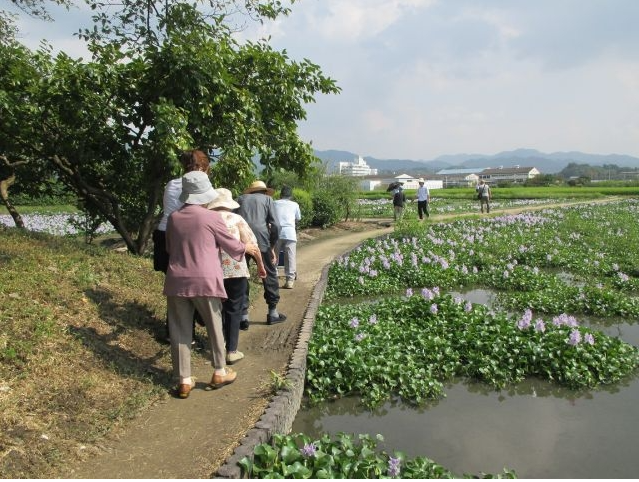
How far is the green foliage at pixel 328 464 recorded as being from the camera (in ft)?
10.8

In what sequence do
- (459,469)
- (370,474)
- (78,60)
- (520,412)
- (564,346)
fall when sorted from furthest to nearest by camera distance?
1. (78,60)
2. (564,346)
3. (520,412)
4. (459,469)
5. (370,474)

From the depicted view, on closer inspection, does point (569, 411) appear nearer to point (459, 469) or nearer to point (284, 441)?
point (459, 469)

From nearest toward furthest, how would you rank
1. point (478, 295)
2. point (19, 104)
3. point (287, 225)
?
1. point (19, 104)
2. point (287, 225)
3. point (478, 295)

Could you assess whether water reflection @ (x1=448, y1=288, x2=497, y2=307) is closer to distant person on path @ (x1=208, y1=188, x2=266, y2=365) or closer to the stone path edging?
the stone path edging

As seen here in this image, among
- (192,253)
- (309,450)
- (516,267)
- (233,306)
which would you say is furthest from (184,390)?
(516,267)

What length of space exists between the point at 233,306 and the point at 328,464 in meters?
2.00

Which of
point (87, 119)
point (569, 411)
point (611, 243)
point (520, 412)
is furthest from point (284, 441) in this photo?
point (611, 243)

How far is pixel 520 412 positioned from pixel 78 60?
7.35 m

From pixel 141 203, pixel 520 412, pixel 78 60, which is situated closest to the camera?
pixel 520 412

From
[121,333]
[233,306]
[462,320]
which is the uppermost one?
[233,306]

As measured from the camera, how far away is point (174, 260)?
4.17 meters

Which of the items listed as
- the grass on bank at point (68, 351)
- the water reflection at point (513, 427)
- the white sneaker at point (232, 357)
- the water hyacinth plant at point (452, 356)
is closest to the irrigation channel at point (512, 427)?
the water reflection at point (513, 427)

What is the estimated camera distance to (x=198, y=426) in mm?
3820

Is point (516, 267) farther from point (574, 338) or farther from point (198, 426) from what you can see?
point (198, 426)
